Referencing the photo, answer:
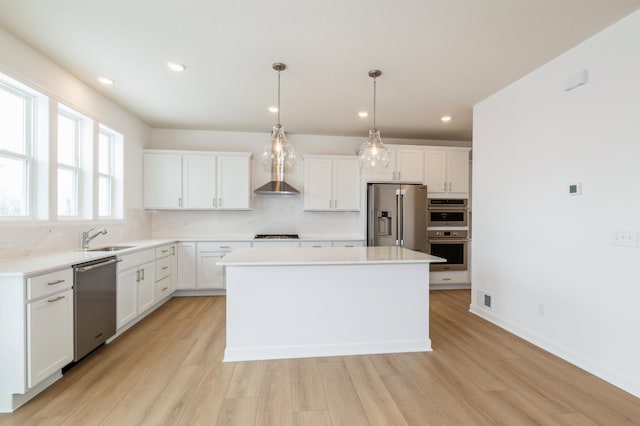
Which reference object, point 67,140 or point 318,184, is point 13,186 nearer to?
point 67,140

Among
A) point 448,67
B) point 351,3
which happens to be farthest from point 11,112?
point 448,67

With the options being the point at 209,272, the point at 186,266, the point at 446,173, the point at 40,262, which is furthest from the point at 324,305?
the point at 446,173

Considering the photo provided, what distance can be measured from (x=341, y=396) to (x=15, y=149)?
11.1 ft

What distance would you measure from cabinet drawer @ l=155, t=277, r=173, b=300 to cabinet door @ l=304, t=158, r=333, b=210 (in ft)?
7.56

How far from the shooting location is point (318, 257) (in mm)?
2652

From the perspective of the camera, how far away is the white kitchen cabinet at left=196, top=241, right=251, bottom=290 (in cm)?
436

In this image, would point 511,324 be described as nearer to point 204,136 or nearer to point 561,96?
point 561,96

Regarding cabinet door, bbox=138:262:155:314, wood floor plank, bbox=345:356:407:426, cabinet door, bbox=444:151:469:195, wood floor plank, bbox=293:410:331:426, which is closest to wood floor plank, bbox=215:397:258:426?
wood floor plank, bbox=293:410:331:426

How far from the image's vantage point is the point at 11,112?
248cm

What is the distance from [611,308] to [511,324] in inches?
40.4

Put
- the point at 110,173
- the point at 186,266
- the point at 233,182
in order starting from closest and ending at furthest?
the point at 110,173 < the point at 186,266 < the point at 233,182

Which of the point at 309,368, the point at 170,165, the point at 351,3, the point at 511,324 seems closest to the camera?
the point at 351,3

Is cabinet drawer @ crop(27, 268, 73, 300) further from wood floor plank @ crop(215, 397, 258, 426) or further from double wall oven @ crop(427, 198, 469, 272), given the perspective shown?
double wall oven @ crop(427, 198, 469, 272)

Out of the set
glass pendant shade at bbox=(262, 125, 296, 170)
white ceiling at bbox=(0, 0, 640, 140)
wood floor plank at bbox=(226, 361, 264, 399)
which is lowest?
wood floor plank at bbox=(226, 361, 264, 399)
